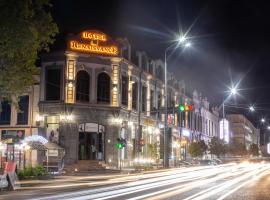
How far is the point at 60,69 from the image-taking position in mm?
→ 46969

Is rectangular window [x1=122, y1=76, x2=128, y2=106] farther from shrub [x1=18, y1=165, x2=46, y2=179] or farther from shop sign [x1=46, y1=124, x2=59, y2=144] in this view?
shrub [x1=18, y1=165, x2=46, y2=179]

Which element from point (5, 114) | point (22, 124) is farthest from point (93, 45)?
point (5, 114)

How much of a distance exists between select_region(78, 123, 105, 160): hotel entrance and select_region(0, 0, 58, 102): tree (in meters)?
22.2

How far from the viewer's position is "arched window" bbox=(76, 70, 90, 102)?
46938mm

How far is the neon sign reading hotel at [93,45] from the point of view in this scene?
46756mm

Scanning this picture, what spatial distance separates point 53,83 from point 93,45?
5810 millimetres

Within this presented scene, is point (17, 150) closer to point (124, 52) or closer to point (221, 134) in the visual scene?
point (124, 52)

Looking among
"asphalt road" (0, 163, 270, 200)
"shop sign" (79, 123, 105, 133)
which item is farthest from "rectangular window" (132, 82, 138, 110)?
"asphalt road" (0, 163, 270, 200)

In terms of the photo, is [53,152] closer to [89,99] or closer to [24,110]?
[24,110]

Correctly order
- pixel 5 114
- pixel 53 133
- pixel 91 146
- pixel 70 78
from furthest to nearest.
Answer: pixel 5 114 < pixel 91 146 < pixel 53 133 < pixel 70 78

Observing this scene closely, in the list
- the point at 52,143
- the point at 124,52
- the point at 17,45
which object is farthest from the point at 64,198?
the point at 124,52

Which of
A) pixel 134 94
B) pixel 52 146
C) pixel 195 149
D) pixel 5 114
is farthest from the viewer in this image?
pixel 195 149

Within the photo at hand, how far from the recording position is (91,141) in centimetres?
4741

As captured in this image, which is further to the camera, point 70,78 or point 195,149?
point 195,149
